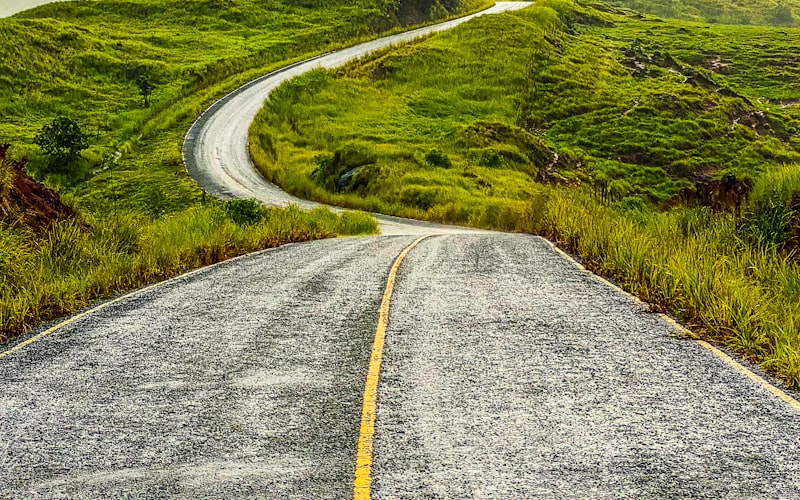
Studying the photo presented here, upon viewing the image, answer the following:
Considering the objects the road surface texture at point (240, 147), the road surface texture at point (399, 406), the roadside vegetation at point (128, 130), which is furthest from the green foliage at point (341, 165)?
the road surface texture at point (399, 406)

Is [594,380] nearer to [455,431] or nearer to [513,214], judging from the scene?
[455,431]

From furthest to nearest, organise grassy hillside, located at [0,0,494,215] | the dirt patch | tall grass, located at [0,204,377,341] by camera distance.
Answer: grassy hillside, located at [0,0,494,215] < the dirt patch < tall grass, located at [0,204,377,341]

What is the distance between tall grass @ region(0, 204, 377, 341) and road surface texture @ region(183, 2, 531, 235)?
1092 centimetres

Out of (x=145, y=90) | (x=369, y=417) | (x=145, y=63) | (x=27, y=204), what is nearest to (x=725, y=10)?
(x=145, y=63)

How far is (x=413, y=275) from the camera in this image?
11.7m

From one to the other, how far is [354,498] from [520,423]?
1552mm

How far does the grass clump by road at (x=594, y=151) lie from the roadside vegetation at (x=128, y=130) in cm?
680

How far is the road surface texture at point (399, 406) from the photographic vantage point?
4703 mm

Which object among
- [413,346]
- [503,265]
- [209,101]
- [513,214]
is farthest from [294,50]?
[413,346]

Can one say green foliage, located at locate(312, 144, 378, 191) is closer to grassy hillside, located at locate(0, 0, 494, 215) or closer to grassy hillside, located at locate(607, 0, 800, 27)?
grassy hillside, located at locate(0, 0, 494, 215)

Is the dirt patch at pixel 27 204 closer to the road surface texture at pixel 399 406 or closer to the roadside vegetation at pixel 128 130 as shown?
the roadside vegetation at pixel 128 130

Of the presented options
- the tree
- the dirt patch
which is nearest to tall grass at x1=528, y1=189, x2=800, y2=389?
the dirt patch

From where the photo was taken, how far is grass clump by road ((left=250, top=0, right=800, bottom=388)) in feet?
30.7

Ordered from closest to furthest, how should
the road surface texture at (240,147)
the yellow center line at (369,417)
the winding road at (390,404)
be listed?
the yellow center line at (369,417) < the winding road at (390,404) < the road surface texture at (240,147)
